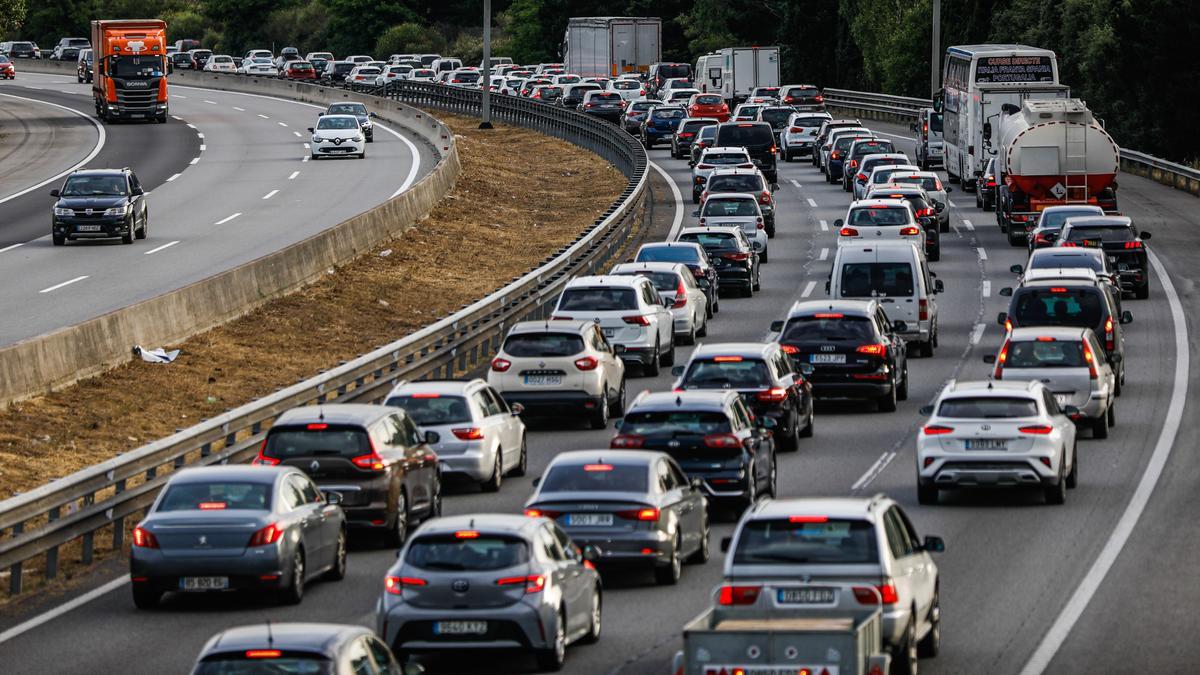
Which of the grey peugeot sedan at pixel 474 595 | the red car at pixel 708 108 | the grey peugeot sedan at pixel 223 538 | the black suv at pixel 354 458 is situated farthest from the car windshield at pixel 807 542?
the red car at pixel 708 108

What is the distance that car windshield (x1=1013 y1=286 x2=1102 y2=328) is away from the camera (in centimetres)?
3447

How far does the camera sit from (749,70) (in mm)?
108562

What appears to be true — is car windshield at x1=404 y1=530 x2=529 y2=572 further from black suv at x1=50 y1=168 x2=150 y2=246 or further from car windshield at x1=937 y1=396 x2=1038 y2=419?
black suv at x1=50 y1=168 x2=150 y2=246

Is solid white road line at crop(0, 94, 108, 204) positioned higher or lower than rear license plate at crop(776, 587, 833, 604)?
lower

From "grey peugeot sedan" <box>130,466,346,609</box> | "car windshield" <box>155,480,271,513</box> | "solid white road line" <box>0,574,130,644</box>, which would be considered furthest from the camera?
"car windshield" <box>155,480,271,513</box>

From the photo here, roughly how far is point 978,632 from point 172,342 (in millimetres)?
21597

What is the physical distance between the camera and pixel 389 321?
4406 cm

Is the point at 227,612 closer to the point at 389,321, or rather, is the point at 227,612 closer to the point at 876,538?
the point at 876,538

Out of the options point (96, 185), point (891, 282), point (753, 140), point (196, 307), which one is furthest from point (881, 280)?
point (753, 140)

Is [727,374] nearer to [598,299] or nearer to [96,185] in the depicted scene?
[598,299]

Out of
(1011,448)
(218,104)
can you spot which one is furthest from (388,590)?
(218,104)

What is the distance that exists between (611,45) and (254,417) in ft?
307

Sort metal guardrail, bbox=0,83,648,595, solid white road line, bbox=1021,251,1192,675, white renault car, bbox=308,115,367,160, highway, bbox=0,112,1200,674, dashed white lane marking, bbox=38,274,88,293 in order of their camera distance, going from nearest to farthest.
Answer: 1. highway, bbox=0,112,1200,674
2. solid white road line, bbox=1021,251,1192,675
3. metal guardrail, bbox=0,83,648,595
4. dashed white lane marking, bbox=38,274,88,293
5. white renault car, bbox=308,115,367,160

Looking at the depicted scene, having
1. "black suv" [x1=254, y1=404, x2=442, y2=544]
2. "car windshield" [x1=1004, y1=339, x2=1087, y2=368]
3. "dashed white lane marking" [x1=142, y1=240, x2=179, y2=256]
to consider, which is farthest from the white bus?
"black suv" [x1=254, y1=404, x2=442, y2=544]
